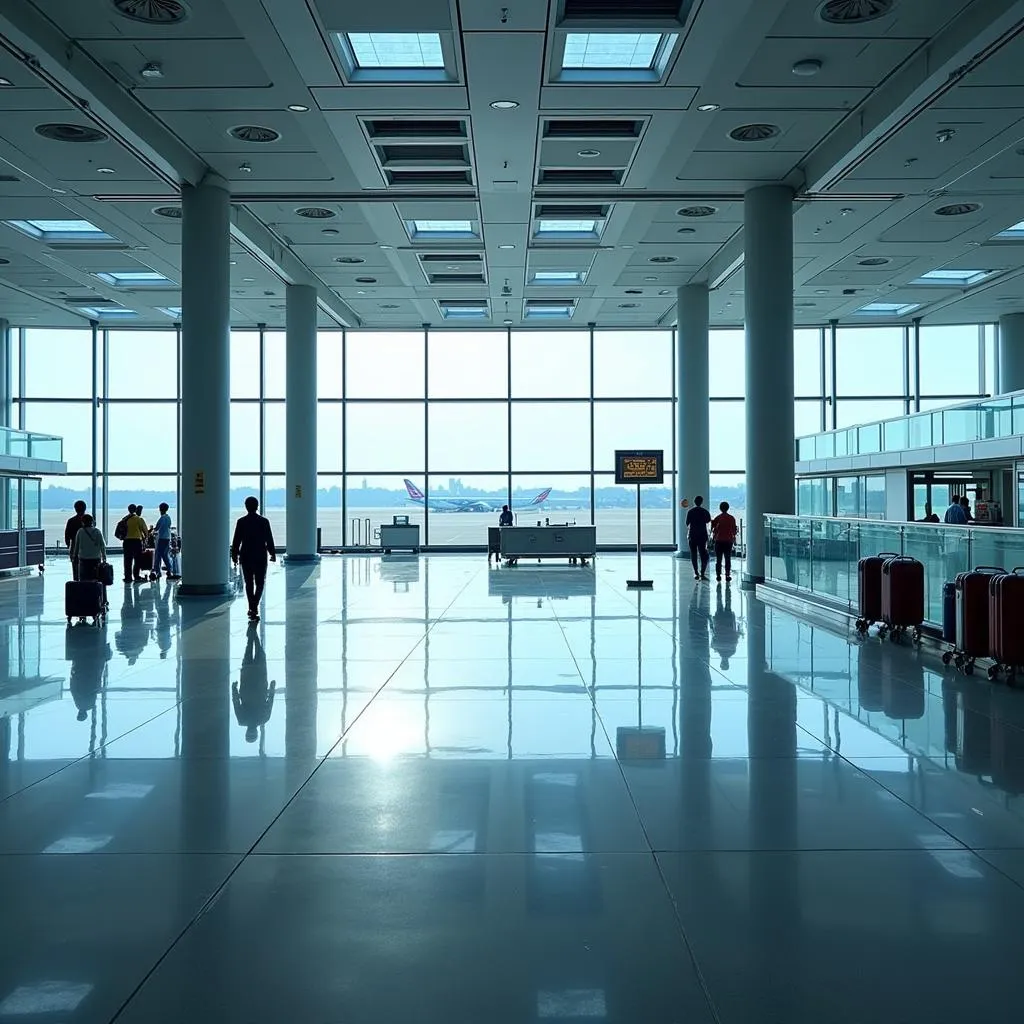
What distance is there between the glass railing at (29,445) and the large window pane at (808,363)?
74.9ft

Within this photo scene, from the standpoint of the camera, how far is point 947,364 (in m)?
33.4

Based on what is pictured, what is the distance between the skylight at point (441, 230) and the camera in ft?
71.8

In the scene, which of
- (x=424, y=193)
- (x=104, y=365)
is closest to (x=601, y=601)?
(x=424, y=193)

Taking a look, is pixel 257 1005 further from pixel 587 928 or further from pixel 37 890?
pixel 37 890

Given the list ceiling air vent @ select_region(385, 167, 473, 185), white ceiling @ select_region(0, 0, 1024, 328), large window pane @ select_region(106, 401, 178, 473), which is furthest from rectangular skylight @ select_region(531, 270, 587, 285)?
large window pane @ select_region(106, 401, 178, 473)

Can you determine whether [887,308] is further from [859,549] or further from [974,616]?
[974,616]

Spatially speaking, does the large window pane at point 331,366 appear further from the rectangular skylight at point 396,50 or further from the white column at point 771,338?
the rectangular skylight at point 396,50

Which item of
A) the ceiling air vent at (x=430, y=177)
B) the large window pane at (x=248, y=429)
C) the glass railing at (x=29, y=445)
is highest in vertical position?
the ceiling air vent at (x=430, y=177)

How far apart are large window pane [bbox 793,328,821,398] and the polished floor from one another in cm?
2502

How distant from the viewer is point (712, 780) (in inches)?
230

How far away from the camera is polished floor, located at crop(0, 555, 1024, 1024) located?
3.29 metres

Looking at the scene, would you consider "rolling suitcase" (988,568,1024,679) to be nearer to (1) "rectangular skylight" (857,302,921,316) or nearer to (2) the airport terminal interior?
(2) the airport terminal interior

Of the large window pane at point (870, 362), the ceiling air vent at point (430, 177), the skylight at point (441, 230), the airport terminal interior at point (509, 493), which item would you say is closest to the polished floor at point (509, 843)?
the airport terminal interior at point (509, 493)

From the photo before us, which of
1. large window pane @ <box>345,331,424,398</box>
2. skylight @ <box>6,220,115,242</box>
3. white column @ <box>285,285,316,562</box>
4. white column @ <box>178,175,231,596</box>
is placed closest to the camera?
white column @ <box>178,175,231,596</box>
